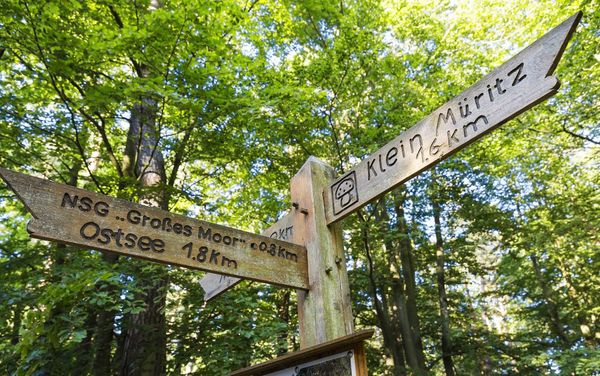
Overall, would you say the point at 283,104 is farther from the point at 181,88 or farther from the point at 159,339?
the point at 159,339

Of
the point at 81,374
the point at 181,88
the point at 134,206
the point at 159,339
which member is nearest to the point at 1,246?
the point at 81,374

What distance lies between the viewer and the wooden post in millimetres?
2156

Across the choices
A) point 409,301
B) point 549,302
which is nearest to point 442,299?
point 409,301

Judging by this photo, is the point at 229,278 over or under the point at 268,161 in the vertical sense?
under

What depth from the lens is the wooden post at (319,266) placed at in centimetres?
216

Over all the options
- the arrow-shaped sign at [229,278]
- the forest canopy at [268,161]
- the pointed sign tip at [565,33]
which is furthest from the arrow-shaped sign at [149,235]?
the pointed sign tip at [565,33]

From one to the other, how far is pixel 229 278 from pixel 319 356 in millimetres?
1111

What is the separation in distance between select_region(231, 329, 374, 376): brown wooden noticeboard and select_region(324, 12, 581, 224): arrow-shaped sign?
0.91 meters

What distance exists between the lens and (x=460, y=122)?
1.89 metres

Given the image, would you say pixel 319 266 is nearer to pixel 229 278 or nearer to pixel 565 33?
pixel 229 278

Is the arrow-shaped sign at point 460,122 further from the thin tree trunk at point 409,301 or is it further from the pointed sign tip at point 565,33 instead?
the thin tree trunk at point 409,301

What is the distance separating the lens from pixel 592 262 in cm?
1119

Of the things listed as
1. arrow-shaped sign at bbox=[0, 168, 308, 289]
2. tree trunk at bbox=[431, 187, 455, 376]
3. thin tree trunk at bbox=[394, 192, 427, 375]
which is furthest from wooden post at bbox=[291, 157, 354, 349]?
tree trunk at bbox=[431, 187, 455, 376]

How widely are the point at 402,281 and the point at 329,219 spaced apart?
9167 millimetres
